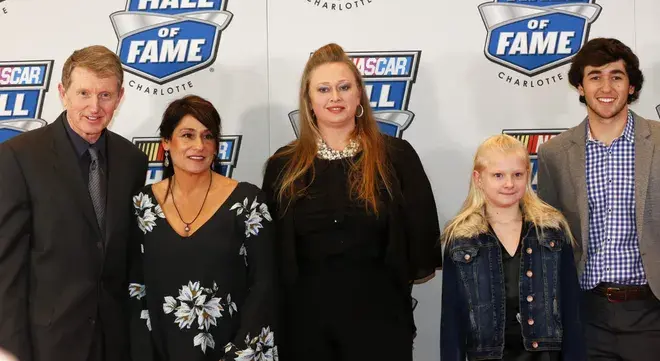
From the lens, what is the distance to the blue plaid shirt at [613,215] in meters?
2.82

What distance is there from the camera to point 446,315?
8.70 ft

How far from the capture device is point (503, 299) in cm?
259

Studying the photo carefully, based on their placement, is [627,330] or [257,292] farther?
[627,330]

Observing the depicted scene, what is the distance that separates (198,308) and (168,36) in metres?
1.84

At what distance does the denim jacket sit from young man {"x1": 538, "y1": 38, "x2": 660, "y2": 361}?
10.6 inches

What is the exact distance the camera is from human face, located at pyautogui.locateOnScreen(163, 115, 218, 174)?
→ 2.69m

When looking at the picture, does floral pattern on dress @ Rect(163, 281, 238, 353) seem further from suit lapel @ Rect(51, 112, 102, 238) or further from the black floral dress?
suit lapel @ Rect(51, 112, 102, 238)

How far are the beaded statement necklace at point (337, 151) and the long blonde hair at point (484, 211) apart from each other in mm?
492

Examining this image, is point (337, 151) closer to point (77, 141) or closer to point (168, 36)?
point (77, 141)

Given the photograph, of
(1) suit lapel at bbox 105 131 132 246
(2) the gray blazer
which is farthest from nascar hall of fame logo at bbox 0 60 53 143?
(2) the gray blazer

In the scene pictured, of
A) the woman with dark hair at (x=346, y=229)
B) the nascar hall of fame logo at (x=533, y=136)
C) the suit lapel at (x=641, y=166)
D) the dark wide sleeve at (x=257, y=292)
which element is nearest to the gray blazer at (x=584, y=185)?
the suit lapel at (x=641, y=166)

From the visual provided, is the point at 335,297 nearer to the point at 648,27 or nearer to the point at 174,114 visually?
the point at 174,114

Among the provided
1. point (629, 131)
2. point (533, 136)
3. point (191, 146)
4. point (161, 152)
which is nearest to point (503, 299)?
point (629, 131)

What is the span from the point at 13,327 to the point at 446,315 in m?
1.53
